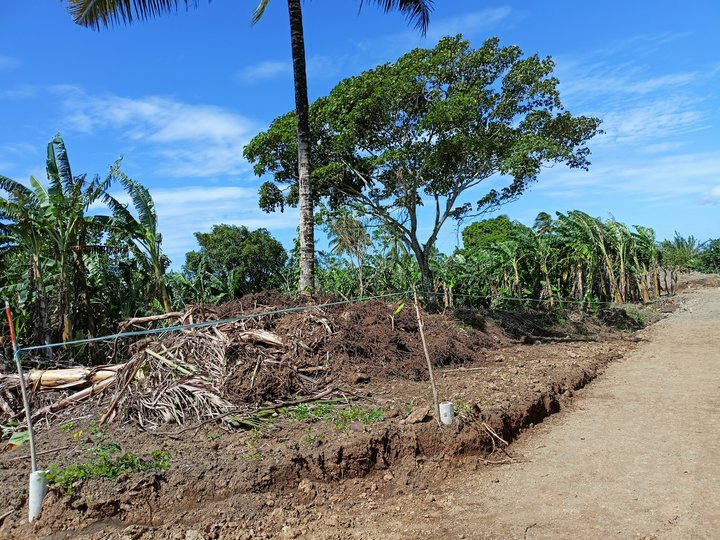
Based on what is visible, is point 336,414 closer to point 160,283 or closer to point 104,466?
point 104,466

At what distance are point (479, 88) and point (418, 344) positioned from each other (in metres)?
5.90

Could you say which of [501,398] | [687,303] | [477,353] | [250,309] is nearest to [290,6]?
[250,309]

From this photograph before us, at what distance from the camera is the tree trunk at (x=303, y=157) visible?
29.4ft

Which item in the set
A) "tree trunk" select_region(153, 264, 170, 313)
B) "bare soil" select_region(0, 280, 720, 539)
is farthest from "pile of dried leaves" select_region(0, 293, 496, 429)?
"tree trunk" select_region(153, 264, 170, 313)

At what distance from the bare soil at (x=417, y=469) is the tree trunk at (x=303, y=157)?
1.84 meters

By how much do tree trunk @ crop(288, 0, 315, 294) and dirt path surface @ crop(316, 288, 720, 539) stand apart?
14.9 ft

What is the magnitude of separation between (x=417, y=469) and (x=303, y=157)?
231 inches

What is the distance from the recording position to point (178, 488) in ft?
13.5

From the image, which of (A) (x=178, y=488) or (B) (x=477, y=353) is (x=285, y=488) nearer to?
(A) (x=178, y=488)

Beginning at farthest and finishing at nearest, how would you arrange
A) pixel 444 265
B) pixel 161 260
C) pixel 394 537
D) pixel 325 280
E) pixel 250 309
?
1. pixel 444 265
2. pixel 325 280
3. pixel 161 260
4. pixel 250 309
5. pixel 394 537

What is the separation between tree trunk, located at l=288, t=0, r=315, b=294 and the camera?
895cm

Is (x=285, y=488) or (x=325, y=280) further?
(x=325, y=280)

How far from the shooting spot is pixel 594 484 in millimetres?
4195

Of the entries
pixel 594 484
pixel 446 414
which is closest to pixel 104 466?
pixel 446 414
